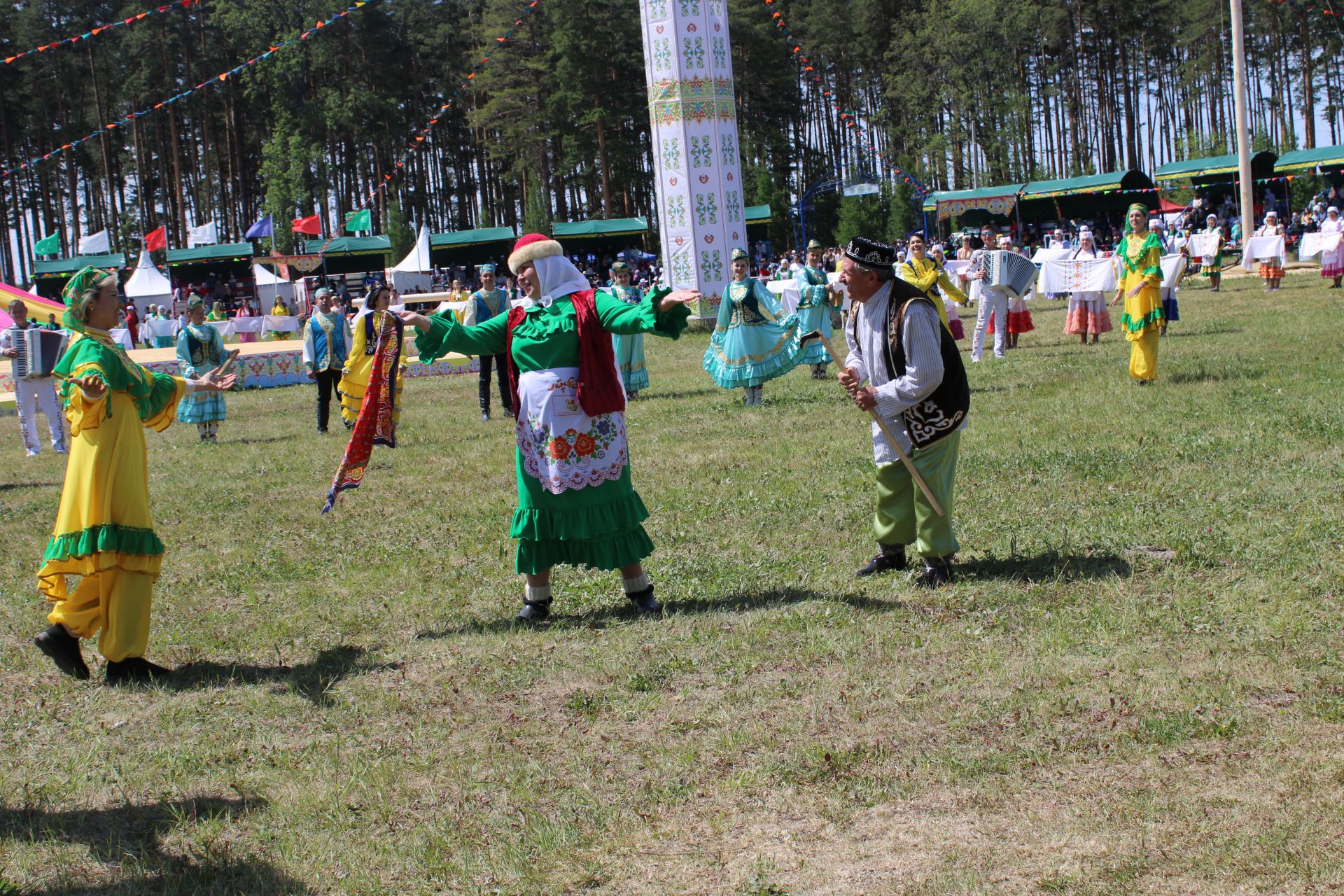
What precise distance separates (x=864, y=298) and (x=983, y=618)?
164 cm

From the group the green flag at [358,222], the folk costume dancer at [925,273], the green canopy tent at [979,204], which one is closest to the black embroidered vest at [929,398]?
the folk costume dancer at [925,273]

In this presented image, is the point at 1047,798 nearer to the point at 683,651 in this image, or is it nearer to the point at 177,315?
the point at 683,651

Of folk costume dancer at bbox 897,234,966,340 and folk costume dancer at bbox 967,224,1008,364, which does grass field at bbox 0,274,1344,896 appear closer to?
folk costume dancer at bbox 897,234,966,340

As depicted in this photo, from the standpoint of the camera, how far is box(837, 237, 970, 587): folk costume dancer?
5.75m

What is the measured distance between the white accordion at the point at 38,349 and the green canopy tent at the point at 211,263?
36.6 metres

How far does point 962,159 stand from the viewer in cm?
5691

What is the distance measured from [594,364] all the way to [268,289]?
37762 mm

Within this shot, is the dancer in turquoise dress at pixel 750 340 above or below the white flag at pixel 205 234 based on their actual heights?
below

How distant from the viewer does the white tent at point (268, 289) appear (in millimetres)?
40312

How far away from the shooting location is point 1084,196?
43562 mm

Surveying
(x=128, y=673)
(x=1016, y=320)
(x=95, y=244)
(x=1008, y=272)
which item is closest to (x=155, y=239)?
(x=95, y=244)

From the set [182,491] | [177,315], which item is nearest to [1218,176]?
[177,315]

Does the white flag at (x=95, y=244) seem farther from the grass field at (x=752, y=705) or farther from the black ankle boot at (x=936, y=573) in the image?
the black ankle boot at (x=936, y=573)

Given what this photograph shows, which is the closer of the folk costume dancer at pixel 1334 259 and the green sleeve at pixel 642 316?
the green sleeve at pixel 642 316
